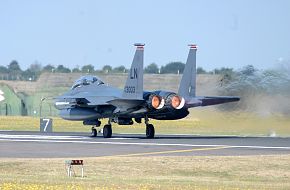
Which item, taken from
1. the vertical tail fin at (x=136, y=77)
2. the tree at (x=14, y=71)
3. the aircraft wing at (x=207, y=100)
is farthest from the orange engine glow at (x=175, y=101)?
the tree at (x=14, y=71)

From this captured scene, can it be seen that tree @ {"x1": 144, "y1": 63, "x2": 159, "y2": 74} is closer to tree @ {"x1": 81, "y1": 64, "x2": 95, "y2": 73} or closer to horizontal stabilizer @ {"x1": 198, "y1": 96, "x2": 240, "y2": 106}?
tree @ {"x1": 81, "y1": 64, "x2": 95, "y2": 73}

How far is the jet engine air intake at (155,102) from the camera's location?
4438cm

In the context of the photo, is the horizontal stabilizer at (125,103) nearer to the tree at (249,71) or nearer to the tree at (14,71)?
the tree at (249,71)

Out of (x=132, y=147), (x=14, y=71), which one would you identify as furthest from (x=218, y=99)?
(x=14, y=71)

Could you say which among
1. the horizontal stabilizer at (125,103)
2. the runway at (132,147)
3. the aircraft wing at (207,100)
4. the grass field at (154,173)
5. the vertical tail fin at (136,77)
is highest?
the vertical tail fin at (136,77)

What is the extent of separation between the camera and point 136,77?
44094 millimetres

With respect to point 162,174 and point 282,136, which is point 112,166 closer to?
point 162,174

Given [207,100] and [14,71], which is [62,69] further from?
A: [207,100]

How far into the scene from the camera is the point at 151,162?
3091 centimetres

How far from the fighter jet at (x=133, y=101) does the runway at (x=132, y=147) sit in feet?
6.27

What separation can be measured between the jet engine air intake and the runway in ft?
5.98

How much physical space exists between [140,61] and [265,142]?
7738mm

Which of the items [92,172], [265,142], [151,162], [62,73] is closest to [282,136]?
[265,142]

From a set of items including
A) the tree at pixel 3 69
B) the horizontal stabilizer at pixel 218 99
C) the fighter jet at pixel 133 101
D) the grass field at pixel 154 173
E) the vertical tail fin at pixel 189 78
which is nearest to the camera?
the grass field at pixel 154 173
